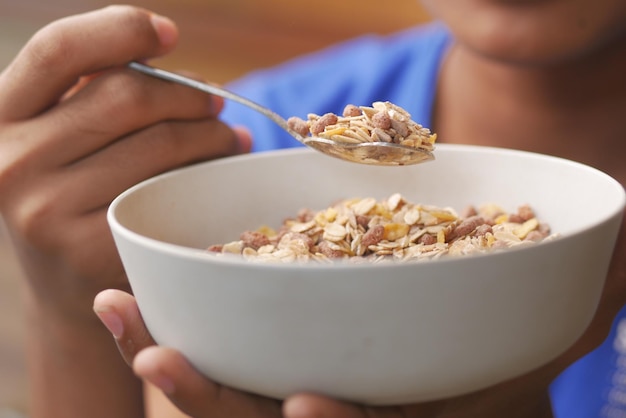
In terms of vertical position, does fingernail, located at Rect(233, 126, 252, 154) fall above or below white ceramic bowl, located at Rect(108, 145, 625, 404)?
below

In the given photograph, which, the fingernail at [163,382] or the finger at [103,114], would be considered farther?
the finger at [103,114]

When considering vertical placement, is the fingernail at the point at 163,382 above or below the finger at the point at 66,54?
below

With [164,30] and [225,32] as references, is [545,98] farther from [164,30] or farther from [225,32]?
[225,32]

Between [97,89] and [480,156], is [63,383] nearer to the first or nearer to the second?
[97,89]

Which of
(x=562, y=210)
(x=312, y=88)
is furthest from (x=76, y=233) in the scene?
(x=312, y=88)

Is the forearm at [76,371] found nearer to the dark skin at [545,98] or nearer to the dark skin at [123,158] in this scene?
the dark skin at [123,158]

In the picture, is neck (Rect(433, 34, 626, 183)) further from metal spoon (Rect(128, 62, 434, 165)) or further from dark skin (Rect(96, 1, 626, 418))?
metal spoon (Rect(128, 62, 434, 165))

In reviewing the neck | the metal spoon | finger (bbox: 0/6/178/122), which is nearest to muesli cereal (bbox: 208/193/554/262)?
the metal spoon

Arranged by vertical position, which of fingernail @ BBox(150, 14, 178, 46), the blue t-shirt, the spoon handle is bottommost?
the blue t-shirt

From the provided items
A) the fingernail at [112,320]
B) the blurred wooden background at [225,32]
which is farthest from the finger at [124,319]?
the blurred wooden background at [225,32]
